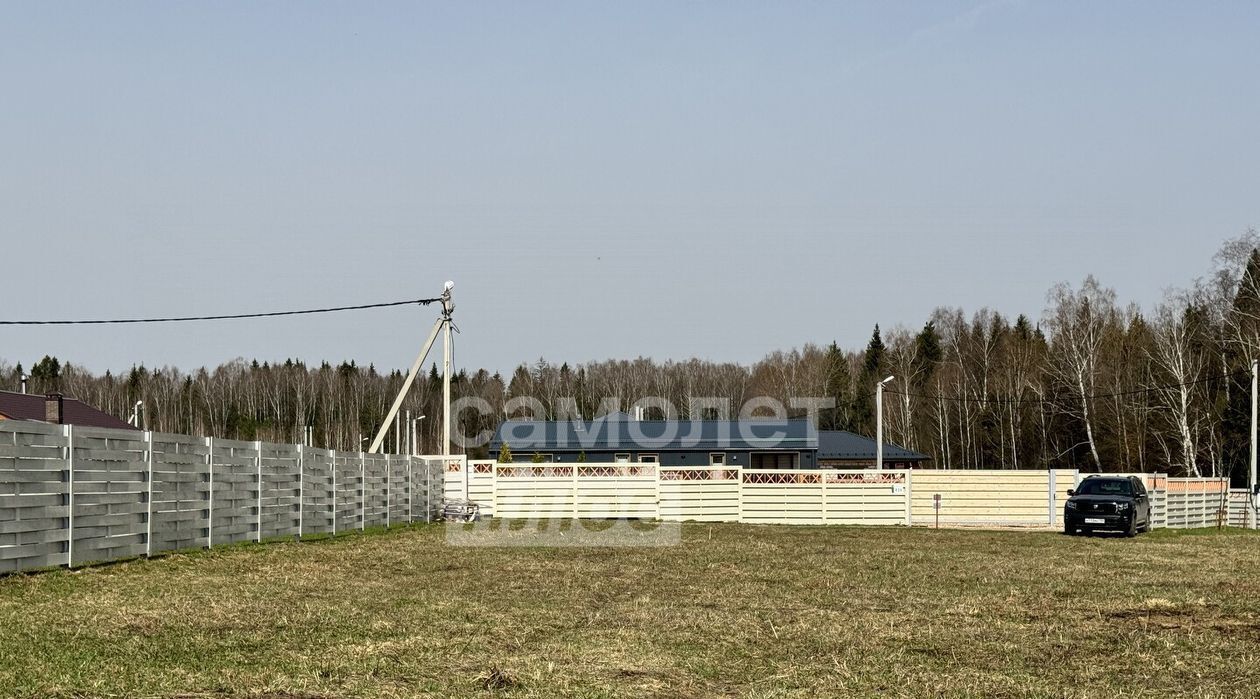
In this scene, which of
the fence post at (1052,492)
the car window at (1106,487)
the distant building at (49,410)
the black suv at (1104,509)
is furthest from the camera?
the distant building at (49,410)

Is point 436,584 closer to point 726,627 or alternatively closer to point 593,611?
point 593,611

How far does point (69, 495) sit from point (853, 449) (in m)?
59.8

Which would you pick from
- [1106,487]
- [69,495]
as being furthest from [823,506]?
[69,495]

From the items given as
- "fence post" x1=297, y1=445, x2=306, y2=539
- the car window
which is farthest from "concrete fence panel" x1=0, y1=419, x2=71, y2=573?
the car window

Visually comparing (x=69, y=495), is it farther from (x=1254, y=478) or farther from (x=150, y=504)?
(x=1254, y=478)

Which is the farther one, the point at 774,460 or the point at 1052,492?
the point at 774,460

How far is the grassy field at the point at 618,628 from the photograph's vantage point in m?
8.62

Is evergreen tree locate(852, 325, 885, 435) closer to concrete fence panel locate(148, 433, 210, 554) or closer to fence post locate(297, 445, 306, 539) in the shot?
fence post locate(297, 445, 306, 539)

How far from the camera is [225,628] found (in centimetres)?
1097

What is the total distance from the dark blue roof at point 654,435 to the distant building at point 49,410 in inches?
829

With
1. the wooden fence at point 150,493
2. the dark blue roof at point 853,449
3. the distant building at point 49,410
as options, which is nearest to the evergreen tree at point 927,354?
the dark blue roof at point 853,449

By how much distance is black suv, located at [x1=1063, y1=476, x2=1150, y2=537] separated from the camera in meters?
33.1

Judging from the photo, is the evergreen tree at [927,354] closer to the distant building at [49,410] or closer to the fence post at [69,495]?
the distant building at [49,410]

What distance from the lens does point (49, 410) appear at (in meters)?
46.7
